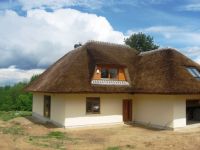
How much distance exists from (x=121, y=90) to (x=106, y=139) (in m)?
6.26

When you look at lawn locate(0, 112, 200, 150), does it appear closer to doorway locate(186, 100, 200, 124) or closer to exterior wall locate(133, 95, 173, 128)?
exterior wall locate(133, 95, 173, 128)

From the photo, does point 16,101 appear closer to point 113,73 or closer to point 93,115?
point 113,73

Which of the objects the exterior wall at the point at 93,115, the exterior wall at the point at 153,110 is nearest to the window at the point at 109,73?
the exterior wall at the point at 93,115

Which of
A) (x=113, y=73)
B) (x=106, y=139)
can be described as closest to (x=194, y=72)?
(x=113, y=73)

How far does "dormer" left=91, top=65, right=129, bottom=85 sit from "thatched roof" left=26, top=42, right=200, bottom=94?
0.36 meters

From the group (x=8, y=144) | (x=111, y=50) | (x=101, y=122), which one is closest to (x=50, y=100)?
(x=101, y=122)

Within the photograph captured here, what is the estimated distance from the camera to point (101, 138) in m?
18.5

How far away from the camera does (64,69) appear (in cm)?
2369

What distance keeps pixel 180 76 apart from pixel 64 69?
30.0 feet

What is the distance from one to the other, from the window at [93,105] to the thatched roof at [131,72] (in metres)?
1.26

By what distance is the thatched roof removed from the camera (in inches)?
852

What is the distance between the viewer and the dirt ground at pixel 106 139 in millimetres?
15312

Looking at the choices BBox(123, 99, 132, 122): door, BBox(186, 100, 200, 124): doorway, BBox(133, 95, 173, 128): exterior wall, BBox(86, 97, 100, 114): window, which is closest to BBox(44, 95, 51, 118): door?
BBox(86, 97, 100, 114): window

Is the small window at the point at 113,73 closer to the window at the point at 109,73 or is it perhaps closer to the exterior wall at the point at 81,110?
the window at the point at 109,73
